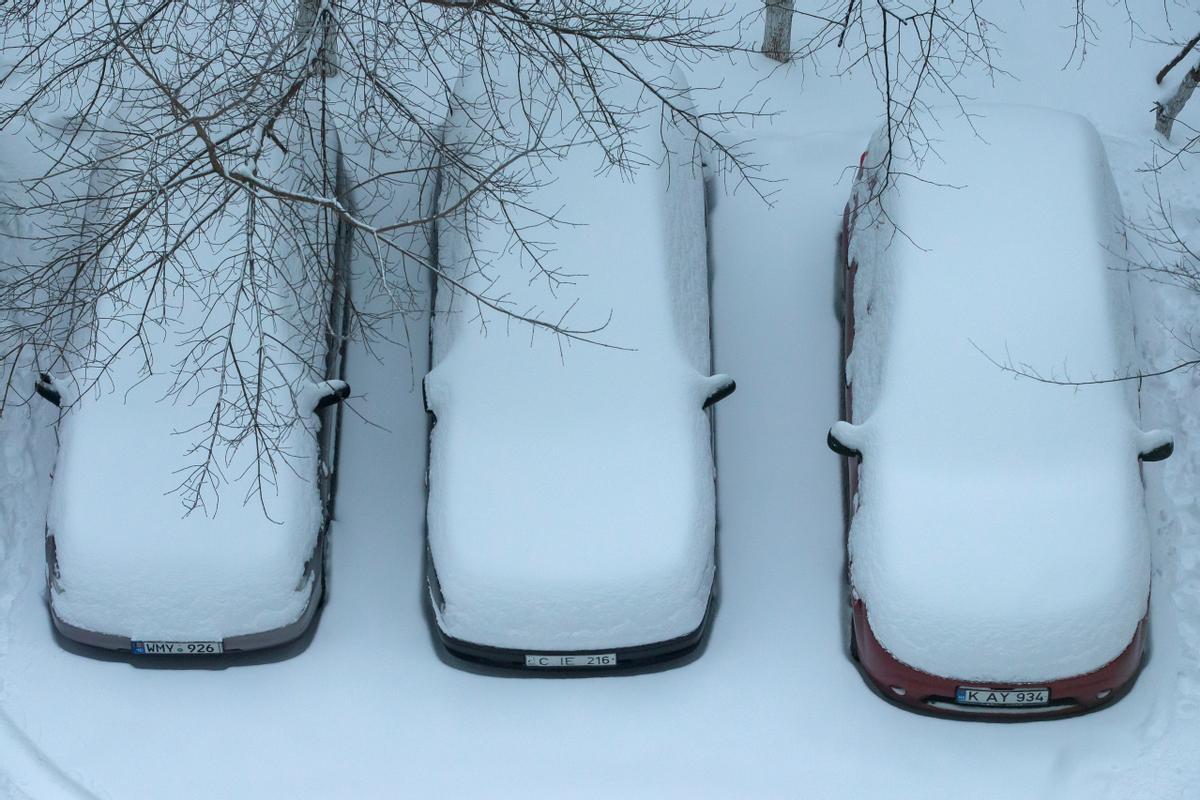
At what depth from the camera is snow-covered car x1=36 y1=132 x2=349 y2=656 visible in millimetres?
6152

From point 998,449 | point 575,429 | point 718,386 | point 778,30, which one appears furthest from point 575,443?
point 778,30

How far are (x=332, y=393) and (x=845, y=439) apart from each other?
113 inches

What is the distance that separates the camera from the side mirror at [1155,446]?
614 centimetres

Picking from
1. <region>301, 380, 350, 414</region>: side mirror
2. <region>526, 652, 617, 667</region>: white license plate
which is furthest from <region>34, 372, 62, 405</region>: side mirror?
<region>526, 652, 617, 667</region>: white license plate

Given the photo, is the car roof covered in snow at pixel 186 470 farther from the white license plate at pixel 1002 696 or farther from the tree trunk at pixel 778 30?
the tree trunk at pixel 778 30

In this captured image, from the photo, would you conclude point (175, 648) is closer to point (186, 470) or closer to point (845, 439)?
point (186, 470)

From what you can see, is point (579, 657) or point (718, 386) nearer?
point (579, 657)

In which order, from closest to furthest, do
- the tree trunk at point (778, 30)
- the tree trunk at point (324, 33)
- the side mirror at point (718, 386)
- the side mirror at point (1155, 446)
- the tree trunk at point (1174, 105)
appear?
the tree trunk at point (324, 33) → the side mirror at point (1155, 446) → the side mirror at point (718, 386) → the tree trunk at point (1174, 105) → the tree trunk at point (778, 30)

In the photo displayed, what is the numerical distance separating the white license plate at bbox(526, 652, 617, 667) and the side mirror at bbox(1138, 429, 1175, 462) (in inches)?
118

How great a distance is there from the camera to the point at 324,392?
6559mm

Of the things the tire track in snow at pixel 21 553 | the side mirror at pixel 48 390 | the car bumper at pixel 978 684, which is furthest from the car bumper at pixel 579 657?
the side mirror at pixel 48 390

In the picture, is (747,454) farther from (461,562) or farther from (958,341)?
(461,562)

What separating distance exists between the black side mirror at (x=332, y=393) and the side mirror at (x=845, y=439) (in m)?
2.72

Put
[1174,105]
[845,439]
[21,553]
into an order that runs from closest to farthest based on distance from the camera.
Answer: [845,439] → [21,553] → [1174,105]
